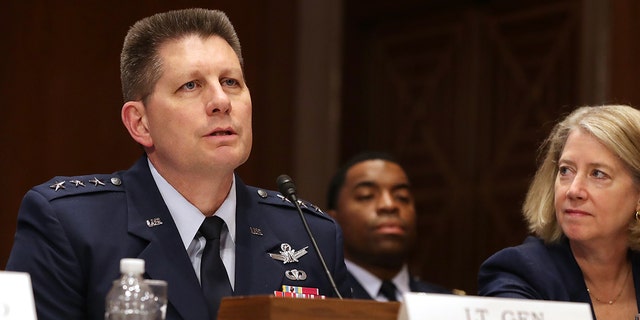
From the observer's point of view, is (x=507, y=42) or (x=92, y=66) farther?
(x=507, y=42)

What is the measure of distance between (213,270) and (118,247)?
0.79ft

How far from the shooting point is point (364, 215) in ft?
18.1

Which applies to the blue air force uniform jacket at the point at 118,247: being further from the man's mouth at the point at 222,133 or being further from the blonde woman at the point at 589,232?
the blonde woman at the point at 589,232

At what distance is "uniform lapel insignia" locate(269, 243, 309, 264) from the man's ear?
443 mm

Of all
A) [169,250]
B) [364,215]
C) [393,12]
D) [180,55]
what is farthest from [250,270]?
[393,12]

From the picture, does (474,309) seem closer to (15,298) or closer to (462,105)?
(15,298)

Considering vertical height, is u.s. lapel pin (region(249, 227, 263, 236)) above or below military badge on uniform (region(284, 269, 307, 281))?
above

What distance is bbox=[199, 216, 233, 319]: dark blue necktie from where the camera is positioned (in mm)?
2822

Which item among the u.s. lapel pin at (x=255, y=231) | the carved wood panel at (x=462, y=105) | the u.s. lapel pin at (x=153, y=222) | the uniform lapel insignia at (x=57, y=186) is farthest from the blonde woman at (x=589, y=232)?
the carved wood panel at (x=462, y=105)

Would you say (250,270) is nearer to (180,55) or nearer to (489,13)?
(180,55)

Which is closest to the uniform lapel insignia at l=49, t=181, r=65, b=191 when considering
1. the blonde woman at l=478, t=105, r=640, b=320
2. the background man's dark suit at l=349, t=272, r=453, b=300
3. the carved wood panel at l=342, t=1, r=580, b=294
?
the blonde woman at l=478, t=105, r=640, b=320

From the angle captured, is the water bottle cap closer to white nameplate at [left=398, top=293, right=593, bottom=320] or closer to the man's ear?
white nameplate at [left=398, top=293, right=593, bottom=320]

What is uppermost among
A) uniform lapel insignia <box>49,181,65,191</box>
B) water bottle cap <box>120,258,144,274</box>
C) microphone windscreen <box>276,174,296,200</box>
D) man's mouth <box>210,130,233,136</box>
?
man's mouth <box>210,130,233,136</box>

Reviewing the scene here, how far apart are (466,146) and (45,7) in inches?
97.1
